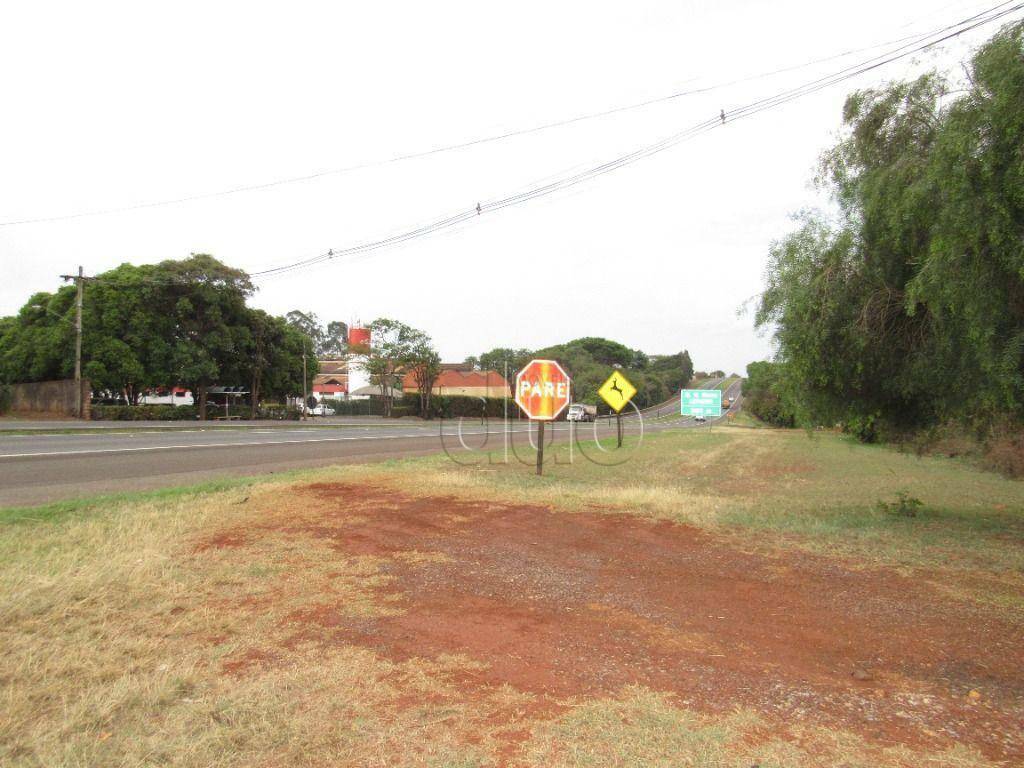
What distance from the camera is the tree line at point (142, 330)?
37281 millimetres

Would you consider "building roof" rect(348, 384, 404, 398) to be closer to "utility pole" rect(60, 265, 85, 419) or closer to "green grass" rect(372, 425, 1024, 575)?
"utility pole" rect(60, 265, 85, 419)

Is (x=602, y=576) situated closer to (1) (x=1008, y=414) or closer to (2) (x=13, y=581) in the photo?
(2) (x=13, y=581)

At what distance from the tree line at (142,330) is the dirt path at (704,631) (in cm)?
3626

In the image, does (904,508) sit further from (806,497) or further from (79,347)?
(79,347)

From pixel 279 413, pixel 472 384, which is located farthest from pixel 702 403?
pixel 472 384

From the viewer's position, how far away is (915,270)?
25.6 ft

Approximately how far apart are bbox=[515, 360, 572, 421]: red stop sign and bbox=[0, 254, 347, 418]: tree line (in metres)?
31.8

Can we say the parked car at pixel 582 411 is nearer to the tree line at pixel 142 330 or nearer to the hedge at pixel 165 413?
the hedge at pixel 165 413

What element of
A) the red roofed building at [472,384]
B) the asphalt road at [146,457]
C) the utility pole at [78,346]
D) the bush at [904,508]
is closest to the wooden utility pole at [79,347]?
the utility pole at [78,346]

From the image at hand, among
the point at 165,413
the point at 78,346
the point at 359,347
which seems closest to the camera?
the point at 78,346

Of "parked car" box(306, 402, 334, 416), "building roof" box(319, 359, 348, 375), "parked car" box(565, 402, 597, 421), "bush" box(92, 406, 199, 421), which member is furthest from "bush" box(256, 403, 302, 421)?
"building roof" box(319, 359, 348, 375)

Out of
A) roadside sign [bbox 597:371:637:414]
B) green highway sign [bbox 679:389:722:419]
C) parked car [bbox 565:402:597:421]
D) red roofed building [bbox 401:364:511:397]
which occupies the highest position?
red roofed building [bbox 401:364:511:397]

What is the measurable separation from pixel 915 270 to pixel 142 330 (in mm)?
39882

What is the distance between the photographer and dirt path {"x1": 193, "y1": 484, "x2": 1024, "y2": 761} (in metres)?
3.44
